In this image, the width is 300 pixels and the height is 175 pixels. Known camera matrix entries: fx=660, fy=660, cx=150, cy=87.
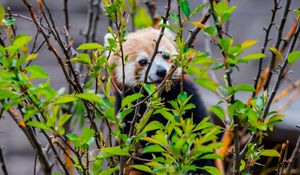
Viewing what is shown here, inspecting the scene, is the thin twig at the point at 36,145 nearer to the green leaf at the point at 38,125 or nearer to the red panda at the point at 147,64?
the green leaf at the point at 38,125

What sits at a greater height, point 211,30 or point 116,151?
point 211,30

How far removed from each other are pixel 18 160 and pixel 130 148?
4436mm

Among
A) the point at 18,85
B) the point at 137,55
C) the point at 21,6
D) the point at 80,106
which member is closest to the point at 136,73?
the point at 137,55

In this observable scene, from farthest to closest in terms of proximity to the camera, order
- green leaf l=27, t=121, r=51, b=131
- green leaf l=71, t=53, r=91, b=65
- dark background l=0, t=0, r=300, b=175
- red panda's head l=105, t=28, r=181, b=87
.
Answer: dark background l=0, t=0, r=300, b=175
red panda's head l=105, t=28, r=181, b=87
green leaf l=71, t=53, r=91, b=65
green leaf l=27, t=121, r=51, b=131

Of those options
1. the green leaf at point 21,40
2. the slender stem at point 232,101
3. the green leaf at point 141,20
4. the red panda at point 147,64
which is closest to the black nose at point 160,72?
the red panda at point 147,64

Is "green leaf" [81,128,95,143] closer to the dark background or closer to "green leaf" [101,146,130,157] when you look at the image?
"green leaf" [101,146,130,157]

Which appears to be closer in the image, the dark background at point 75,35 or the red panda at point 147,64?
the red panda at point 147,64

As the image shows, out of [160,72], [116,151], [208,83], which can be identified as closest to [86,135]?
[116,151]

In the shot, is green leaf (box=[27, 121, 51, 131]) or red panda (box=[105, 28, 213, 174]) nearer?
green leaf (box=[27, 121, 51, 131])

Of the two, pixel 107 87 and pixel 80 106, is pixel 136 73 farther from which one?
pixel 107 87

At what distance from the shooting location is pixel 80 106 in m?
2.90

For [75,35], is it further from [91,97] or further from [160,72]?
[91,97]

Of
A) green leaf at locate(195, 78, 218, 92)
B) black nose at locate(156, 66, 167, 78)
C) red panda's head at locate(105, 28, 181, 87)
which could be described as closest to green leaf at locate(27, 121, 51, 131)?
green leaf at locate(195, 78, 218, 92)

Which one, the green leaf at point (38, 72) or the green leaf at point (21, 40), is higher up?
the green leaf at point (21, 40)
